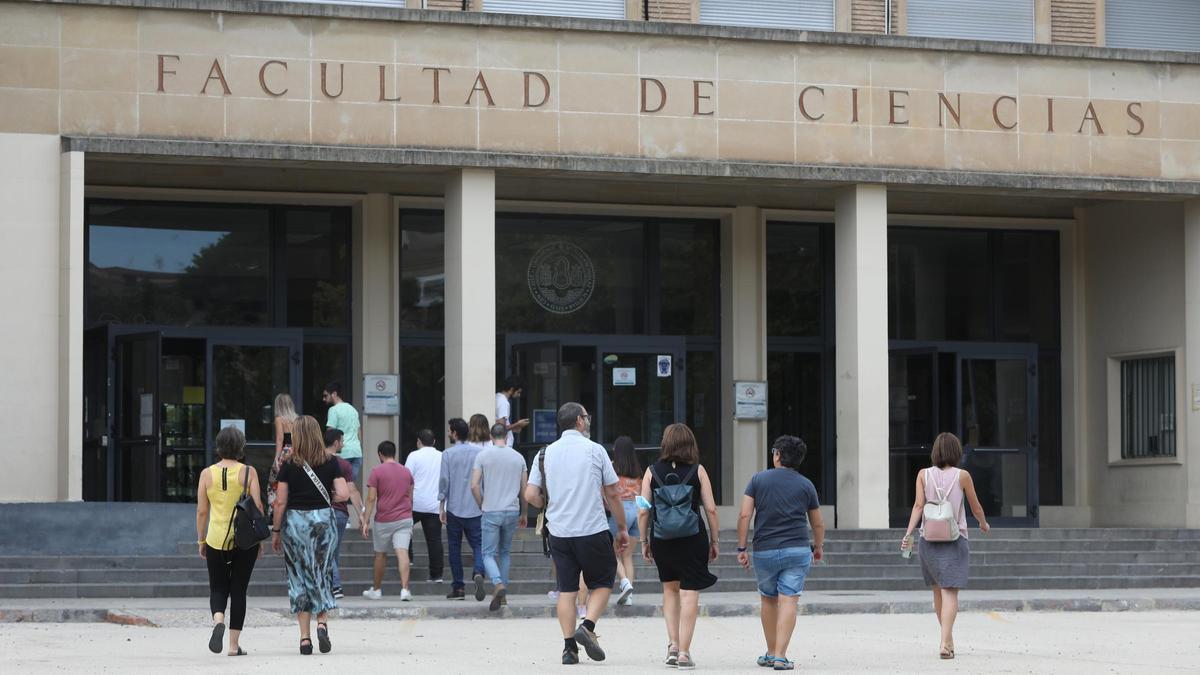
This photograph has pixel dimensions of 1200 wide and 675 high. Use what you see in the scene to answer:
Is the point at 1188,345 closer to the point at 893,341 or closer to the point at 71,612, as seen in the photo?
the point at 893,341

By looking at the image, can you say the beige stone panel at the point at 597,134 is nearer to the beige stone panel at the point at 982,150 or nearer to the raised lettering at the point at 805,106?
the raised lettering at the point at 805,106

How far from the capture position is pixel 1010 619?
1677 centimetres

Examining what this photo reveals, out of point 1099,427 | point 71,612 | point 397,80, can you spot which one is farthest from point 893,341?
point 71,612

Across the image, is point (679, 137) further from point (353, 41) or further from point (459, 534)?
point (459, 534)

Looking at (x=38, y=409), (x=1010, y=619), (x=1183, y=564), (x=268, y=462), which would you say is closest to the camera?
(x=1010, y=619)

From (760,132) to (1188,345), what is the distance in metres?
6.01

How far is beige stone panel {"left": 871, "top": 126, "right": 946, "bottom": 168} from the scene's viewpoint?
21.8 meters

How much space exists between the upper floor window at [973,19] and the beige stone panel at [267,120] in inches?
318

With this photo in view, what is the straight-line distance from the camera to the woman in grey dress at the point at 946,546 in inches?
507

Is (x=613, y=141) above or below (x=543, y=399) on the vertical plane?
above

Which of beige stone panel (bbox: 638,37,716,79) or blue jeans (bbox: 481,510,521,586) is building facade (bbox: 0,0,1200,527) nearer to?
beige stone panel (bbox: 638,37,716,79)

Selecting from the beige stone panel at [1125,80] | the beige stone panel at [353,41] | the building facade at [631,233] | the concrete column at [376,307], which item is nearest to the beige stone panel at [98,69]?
the building facade at [631,233]

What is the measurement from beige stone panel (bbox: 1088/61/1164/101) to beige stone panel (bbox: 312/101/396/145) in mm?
8218

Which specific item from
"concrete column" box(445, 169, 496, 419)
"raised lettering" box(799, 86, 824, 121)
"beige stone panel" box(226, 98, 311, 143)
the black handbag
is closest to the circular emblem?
"concrete column" box(445, 169, 496, 419)
